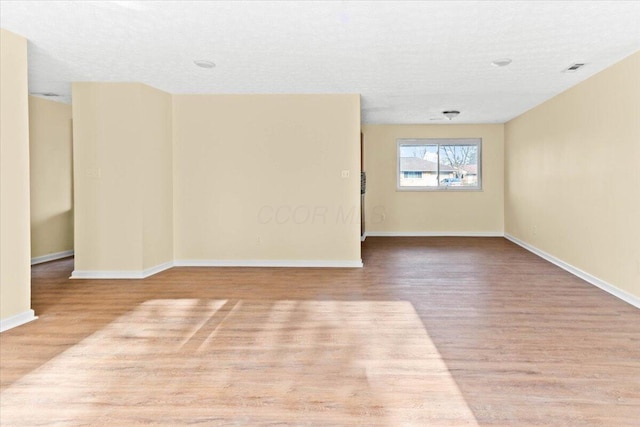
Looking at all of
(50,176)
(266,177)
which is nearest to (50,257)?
(50,176)

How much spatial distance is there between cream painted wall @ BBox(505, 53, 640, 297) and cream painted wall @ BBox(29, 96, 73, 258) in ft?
23.7

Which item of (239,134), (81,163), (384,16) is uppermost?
(384,16)

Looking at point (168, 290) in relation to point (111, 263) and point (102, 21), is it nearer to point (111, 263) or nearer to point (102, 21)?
point (111, 263)

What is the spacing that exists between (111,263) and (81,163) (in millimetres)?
1255

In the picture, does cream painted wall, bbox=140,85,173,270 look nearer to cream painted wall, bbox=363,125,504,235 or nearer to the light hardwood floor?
the light hardwood floor

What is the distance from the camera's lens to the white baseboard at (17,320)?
3207mm

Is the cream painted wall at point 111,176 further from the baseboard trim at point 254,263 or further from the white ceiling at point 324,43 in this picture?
the baseboard trim at point 254,263

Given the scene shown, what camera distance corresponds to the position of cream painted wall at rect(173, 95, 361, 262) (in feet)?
18.4

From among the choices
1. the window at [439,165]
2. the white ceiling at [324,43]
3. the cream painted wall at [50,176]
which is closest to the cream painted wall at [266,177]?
the white ceiling at [324,43]

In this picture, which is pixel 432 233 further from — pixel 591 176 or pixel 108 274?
pixel 108 274

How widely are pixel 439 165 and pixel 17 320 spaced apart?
7.85 metres

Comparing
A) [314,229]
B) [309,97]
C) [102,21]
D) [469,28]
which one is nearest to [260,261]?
[314,229]

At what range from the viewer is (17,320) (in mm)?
3316

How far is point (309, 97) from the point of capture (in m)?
5.59
